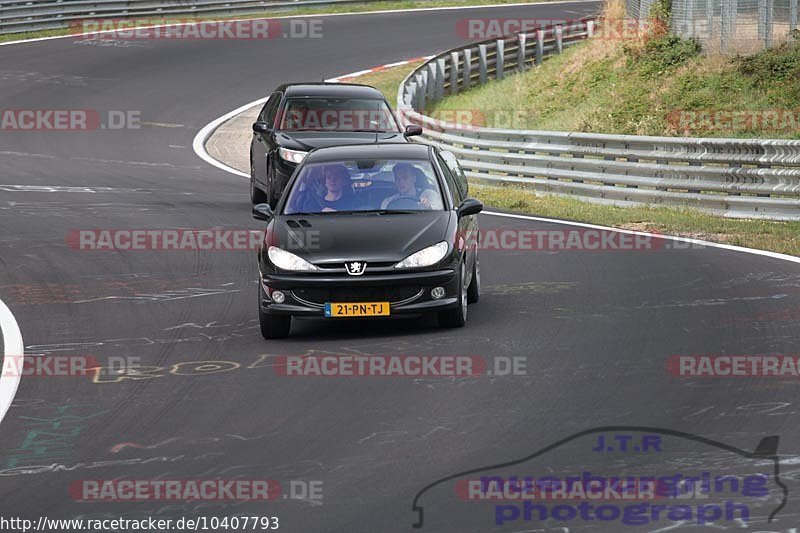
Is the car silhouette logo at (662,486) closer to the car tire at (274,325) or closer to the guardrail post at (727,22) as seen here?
the car tire at (274,325)

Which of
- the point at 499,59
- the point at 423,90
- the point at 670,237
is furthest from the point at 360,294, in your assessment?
the point at 499,59

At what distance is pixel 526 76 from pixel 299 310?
24.7 metres

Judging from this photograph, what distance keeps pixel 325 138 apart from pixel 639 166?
471 cm

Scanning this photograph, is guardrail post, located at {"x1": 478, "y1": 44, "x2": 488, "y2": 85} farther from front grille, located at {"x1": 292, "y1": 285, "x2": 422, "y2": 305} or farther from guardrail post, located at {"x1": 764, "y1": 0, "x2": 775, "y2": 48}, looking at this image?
front grille, located at {"x1": 292, "y1": 285, "x2": 422, "y2": 305}

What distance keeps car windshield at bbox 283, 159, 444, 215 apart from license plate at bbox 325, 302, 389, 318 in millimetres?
1273

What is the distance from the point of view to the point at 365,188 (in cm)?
1293

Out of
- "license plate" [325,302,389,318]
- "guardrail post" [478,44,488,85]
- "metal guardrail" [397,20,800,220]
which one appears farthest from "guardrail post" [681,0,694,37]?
"license plate" [325,302,389,318]

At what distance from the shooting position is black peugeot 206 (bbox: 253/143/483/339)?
11.7 meters

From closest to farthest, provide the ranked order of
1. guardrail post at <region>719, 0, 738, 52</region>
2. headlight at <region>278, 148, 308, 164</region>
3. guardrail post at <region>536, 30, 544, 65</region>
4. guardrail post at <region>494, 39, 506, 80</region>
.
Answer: headlight at <region>278, 148, 308, 164</region> → guardrail post at <region>719, 0, 738, 52</region> → guardrail post at <region>494, 39, 506, 80</region> → guardrail post at <region>536, 30, 544, 65</region>

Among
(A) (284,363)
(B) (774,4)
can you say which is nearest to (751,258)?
(A) (284,363)

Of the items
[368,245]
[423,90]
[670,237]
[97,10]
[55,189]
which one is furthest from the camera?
[97,10]

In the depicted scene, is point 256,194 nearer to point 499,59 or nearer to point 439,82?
point 439,82

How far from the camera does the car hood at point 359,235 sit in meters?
11.8

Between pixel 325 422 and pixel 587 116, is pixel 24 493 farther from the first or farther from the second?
pixel 587 116
